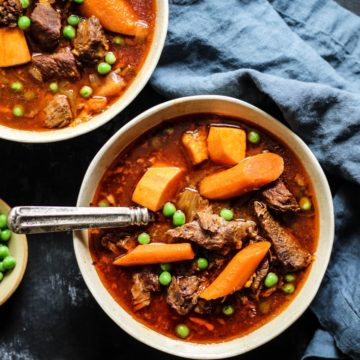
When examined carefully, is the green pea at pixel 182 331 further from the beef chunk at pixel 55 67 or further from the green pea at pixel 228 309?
the beef chunk at pixel 55 67

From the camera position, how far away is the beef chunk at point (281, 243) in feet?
12.1

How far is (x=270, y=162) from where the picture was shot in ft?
12.2

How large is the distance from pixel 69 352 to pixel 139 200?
3.80 feet

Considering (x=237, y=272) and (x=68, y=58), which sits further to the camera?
(x=68, y=58)

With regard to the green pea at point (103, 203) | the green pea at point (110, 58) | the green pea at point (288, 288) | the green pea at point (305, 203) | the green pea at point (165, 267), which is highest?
the green pea at point (110, 58)

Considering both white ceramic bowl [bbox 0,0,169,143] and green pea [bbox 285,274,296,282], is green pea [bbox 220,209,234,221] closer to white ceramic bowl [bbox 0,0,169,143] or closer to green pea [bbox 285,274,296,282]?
green pea [bbox 285,274,296,282]

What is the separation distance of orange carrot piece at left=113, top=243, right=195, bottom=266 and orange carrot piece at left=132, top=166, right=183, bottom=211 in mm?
216

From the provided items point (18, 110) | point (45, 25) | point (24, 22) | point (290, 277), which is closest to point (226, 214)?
point (290, 277)

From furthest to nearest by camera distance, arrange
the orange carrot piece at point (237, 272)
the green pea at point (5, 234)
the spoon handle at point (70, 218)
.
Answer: the green pea at point (5, 234), the orange carrot piece at point (237, 272), the spoon handle at point (70, 218)

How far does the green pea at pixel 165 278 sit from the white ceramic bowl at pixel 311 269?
28 centimetres

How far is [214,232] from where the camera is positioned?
3625 mm

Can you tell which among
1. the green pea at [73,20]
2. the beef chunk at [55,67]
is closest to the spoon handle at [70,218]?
the beef chunk at [55,67]

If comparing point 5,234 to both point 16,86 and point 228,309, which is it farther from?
point 228,309

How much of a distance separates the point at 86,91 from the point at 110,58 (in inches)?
9.0
